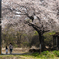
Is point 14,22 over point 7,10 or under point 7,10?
under

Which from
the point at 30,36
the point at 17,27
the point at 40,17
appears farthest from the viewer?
the point at 30,36

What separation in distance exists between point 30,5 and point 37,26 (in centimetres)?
316

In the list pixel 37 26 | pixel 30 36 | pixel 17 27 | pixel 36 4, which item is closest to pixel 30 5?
pixel 36 4

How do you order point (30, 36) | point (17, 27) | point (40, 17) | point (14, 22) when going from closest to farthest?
1. point (40, 17)
2. point (14, 22)
3. point (17, 27)
4. point (30, 36)

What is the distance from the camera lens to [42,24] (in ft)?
58.6

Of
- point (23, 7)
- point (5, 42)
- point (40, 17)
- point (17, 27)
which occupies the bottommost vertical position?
point (5, 42)

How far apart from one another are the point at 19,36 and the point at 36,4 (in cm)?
1090

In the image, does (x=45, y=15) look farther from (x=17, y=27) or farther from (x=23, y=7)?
(x=17, y=27)

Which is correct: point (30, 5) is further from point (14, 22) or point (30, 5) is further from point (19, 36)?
point (19, 36)

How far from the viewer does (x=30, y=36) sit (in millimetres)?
25922

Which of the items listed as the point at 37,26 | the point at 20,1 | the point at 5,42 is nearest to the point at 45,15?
the point at 37,26

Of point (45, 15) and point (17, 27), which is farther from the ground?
point (45, 15)

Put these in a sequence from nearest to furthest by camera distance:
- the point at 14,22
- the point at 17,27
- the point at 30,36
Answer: the point at 14,22 → the point at 17,27 → the point at 30,36

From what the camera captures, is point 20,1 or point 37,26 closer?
point 20,1
